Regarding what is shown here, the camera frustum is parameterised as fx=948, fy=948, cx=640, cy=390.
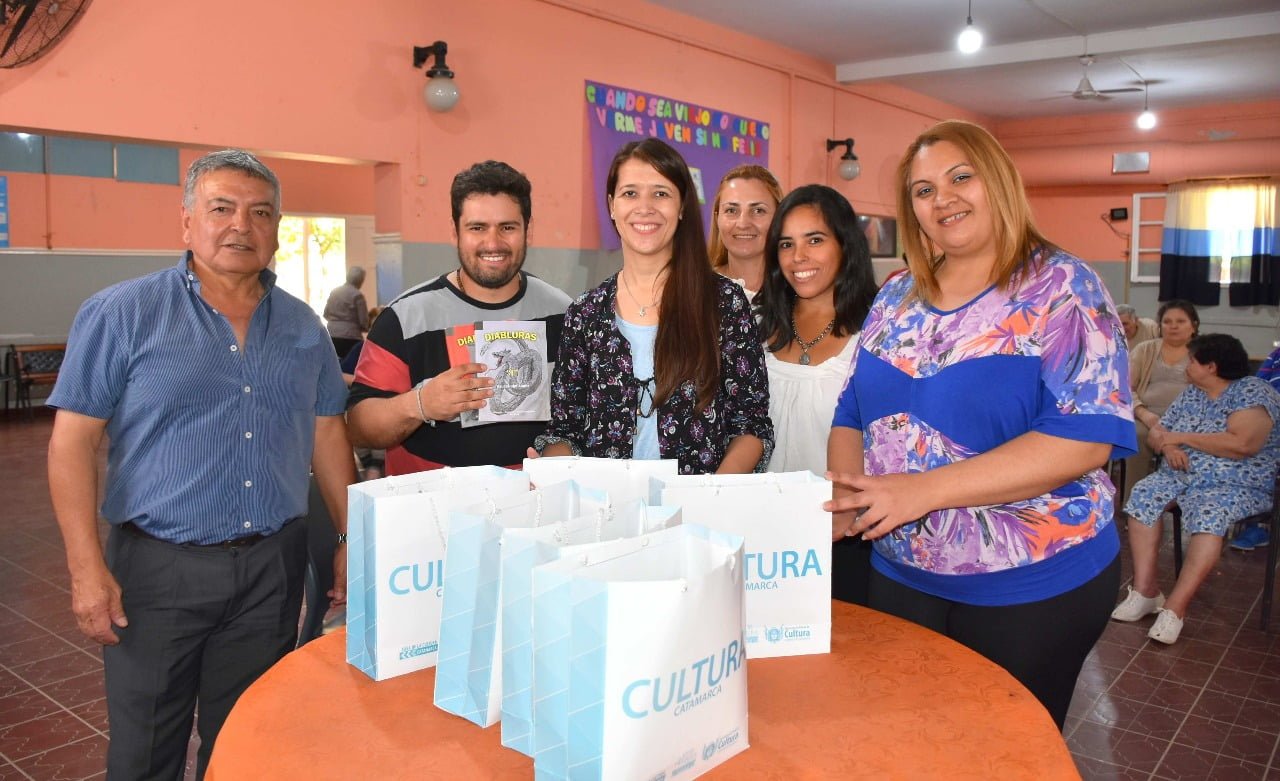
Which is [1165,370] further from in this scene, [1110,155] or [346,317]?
[1110,155]

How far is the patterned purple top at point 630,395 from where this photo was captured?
210 centimetres

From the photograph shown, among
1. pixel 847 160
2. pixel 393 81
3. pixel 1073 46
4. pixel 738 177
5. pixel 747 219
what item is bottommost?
pixel 747 219

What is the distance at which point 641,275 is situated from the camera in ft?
7.02

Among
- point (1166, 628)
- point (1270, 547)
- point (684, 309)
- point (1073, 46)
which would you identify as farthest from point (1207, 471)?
point (1073, 46)

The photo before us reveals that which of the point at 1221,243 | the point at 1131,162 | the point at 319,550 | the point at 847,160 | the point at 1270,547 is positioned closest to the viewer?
the point at 319,550

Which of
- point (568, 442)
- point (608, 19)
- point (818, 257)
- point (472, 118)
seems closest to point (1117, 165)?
point (608, 19)

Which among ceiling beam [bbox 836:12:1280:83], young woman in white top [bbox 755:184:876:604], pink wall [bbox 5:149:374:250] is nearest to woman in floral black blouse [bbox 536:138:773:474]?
young woman in white top [bbox 755:184:876:604]

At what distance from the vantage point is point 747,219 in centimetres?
328

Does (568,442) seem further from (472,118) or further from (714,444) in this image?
(472,118)

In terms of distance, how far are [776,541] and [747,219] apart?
1.91m

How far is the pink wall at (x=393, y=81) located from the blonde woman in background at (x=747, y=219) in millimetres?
3516

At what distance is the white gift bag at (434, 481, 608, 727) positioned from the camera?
1292 millimetres

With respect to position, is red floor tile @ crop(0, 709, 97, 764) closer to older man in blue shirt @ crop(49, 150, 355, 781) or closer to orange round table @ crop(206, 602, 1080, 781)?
older man in blue shirt @ crop(49, 150, 355, 781)

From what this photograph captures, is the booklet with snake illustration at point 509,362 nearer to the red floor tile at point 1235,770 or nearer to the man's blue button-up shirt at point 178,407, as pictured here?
the man's blue button-up shirt at point 178,407
